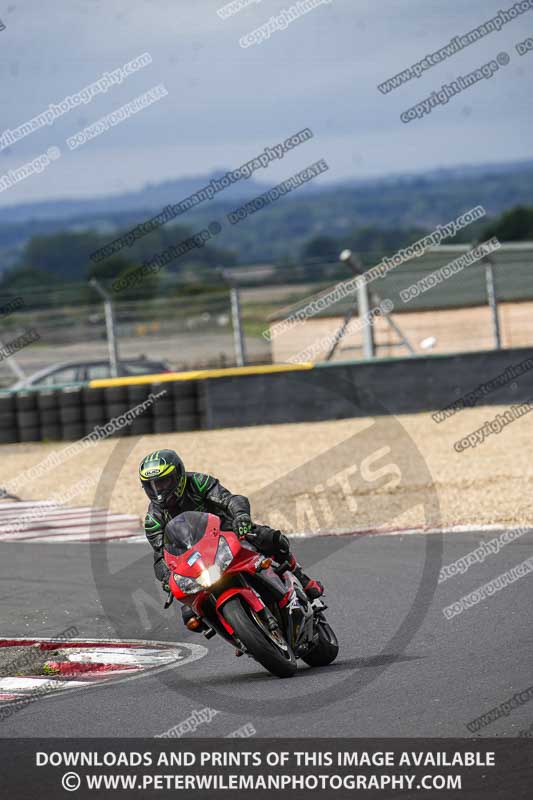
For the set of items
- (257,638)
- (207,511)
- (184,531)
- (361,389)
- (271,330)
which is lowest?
(257,638)

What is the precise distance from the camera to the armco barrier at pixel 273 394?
69.7 feet

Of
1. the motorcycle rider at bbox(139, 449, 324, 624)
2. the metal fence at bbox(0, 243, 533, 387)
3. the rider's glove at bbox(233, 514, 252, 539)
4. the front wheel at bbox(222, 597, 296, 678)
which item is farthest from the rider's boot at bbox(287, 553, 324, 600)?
the metal fence at bbox(0, 243, 533, 387)

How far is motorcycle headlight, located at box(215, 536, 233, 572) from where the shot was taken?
7223mm

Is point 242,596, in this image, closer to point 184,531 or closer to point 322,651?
point 184,531

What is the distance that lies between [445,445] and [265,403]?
14.0 ft

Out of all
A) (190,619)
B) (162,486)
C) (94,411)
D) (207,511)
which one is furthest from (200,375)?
(190,619)

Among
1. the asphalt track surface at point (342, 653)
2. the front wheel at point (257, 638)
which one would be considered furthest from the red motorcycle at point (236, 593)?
the asphalt track surface at point (342, 653)

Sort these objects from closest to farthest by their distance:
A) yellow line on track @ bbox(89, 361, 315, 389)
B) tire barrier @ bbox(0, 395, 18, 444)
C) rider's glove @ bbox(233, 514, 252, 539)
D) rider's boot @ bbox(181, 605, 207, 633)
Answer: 1. rider's boot @ bbox(181, 605, 207, 633)
2. rider's glove @ bbox(233, 514, 252, 539)
3. yellow line on track @ bbox(89, 361, 315, 389)
4. tire barrier @ bbox(0, 395, 18, 444)

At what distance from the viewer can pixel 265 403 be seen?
2159 centimetres

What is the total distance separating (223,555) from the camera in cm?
727

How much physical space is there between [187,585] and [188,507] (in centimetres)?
84

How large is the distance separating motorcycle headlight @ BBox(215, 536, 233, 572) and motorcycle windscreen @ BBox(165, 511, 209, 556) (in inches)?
4.7

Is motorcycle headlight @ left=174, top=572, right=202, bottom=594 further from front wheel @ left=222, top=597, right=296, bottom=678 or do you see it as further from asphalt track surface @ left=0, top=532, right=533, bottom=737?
asphalt track surface @ left=0, top=532, right=533, bottom=737
